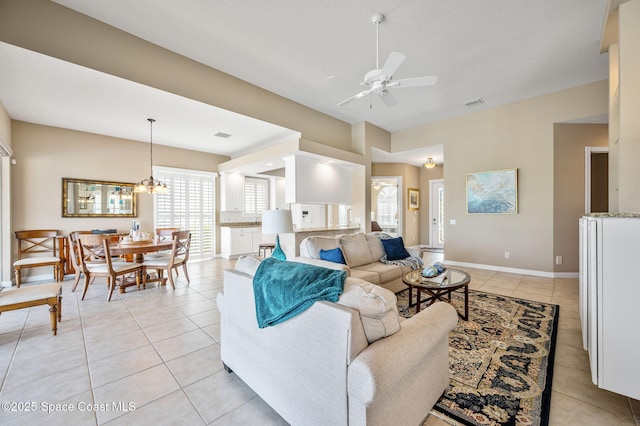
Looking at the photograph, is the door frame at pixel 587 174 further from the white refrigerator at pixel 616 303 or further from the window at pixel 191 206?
the window at pixel 191 206

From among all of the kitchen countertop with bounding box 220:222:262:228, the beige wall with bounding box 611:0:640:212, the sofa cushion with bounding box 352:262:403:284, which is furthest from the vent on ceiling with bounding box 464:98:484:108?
the kitchen countertop with bounding box 220:222:262:228

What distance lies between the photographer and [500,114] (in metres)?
5.38

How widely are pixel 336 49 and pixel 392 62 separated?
1.30 metres

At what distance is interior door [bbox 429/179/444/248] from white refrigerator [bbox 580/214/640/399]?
768 centimetres

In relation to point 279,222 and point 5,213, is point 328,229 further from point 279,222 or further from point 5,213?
point 5,213

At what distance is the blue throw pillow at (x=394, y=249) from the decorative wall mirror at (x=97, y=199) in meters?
5.55

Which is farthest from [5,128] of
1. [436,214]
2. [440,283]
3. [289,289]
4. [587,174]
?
[436,214]

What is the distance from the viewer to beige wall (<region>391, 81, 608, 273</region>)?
482 cm

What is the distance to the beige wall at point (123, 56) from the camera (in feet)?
8.71

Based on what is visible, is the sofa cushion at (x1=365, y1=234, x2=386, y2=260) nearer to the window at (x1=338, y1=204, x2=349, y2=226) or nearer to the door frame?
the window at (x1=338, y1=204, x2=349, y2=226)

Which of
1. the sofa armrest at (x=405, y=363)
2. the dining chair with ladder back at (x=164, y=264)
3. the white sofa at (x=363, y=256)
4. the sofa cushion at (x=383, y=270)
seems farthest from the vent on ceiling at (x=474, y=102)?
the dining chair with ladder back at (x=164, y=264)

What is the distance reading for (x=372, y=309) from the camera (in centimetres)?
121

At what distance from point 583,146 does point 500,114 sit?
1524mm

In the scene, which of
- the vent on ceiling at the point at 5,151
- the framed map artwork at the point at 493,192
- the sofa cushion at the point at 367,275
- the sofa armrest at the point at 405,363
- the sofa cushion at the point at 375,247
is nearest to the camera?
the sofa armrest at the point at 405,363
